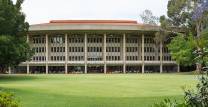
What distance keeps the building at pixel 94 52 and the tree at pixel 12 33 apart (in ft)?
163

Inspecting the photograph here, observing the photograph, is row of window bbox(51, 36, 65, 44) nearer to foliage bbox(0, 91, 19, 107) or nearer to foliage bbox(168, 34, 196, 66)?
foliage bbox(168, 34, 196, 66)

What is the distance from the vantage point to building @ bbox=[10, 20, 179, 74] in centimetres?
11575

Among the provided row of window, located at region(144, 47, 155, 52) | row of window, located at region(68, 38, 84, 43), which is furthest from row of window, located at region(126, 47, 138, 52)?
row of window, located at region(68, 38, 84, 43)

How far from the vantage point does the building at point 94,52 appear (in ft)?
380

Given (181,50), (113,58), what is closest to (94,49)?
(113,58)

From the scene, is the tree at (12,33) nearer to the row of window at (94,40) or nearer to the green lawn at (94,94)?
the green lawn at (94,94)

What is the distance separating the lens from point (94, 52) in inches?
4692

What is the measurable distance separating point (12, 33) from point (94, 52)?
191 ft

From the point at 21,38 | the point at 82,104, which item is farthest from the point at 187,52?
the point at 82,104

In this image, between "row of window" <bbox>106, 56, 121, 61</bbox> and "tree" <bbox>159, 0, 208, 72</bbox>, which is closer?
"tree" <bbox>159, 0, 208, 72</bbox>

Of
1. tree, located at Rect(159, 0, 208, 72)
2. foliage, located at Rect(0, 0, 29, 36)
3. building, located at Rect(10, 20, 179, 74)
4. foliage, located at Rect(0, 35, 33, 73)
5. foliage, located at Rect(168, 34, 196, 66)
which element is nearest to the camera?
foliage, located at Rect(0, 35, 33, 73)

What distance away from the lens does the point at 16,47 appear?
6038 cm

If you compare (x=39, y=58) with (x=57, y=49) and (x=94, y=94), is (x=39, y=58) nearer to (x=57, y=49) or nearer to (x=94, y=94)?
(x=57, y=49)

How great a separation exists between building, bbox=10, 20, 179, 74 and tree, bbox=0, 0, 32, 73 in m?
49.6
